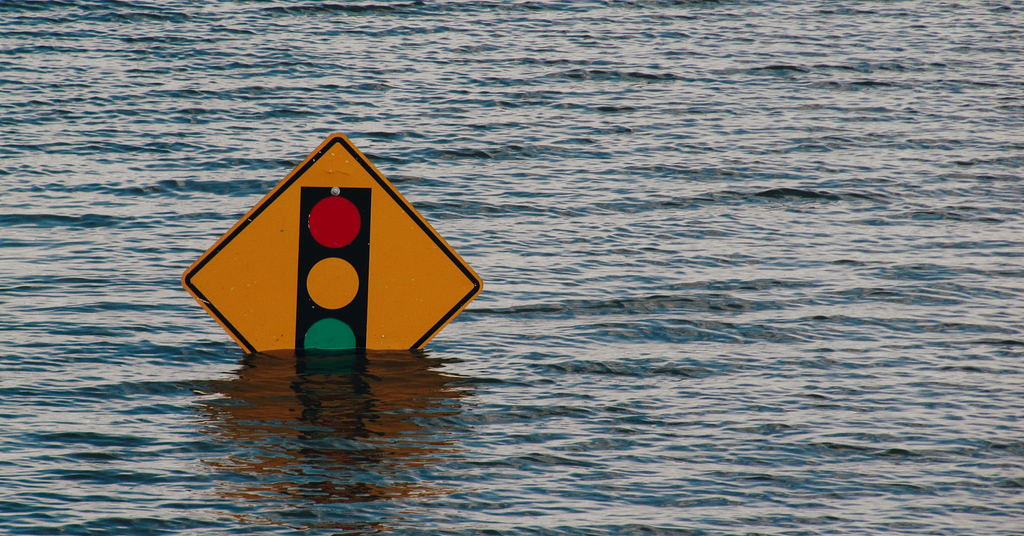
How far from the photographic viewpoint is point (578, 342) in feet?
28.0

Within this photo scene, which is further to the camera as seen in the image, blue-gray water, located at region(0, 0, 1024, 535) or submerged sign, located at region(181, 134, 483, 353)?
submerged sign, located at region(181, 134, 483, 353)

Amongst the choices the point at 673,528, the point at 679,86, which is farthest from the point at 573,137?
the point at 673,528

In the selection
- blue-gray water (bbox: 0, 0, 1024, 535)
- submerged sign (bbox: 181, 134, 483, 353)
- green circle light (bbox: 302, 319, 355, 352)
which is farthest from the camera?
green circle light (bbox: 302, 319, 355, 352)

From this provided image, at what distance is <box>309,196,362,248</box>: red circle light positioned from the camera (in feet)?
25.1

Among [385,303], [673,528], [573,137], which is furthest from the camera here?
[573,137]

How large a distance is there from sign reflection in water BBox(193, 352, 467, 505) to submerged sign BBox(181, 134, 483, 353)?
232mm

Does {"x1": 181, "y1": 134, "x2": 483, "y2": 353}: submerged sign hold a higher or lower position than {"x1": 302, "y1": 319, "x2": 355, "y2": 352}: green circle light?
higher

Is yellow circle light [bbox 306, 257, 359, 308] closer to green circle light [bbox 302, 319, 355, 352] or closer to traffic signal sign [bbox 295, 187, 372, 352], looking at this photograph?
traffic signal sign [bbox 295, 187, 372, 352]

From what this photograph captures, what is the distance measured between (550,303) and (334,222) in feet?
7.52

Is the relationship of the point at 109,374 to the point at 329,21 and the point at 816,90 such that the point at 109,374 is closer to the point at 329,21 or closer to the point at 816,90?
the point at 816,90

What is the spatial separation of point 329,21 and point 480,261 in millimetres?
14706

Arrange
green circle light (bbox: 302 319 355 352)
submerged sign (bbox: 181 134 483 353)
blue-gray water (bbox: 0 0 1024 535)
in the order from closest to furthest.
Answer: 1. blue-gray water (bbox: 0 0 1024 535)
2. submerged sign (bbox: 181 134 483 353)
3. green circle light (bbox: 302 319 355 352)

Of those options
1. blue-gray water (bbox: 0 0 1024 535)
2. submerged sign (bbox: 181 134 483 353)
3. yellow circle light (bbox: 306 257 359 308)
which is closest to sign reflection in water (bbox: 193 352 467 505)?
blue-gray water (bbox: 0 0 1024 535)

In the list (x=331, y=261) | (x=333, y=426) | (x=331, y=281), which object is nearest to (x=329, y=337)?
(x=331, y=281)
